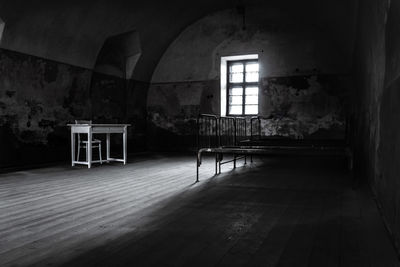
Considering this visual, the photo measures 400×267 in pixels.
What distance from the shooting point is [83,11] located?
25.2 feet

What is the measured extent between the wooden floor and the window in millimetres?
5458

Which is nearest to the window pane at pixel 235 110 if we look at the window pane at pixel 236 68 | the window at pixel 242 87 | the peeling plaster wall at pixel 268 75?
the window at pixel 242 87

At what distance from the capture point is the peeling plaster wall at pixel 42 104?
6742mm

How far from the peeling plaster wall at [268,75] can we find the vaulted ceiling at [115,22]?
1.13 feet

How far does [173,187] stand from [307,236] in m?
2.46

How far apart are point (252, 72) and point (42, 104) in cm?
585

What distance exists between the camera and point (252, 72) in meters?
10.5

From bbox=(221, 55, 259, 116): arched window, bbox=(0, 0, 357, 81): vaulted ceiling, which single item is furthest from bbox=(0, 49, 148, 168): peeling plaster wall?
bbox=(221, 55, 259, 116): arched window

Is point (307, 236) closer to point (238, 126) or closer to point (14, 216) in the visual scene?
point (14, 216)

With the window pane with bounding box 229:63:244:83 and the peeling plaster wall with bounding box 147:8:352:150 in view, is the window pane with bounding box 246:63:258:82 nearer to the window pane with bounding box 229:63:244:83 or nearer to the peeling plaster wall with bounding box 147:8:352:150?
the window pane with bounding box 229:63:244:83

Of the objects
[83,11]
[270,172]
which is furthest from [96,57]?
[270,172]

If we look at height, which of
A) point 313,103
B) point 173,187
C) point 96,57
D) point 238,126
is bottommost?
point 173,187

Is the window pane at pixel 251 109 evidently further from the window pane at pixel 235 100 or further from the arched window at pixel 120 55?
the arched window at pixel 120 55

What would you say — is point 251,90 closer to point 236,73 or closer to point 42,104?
point 236,73
